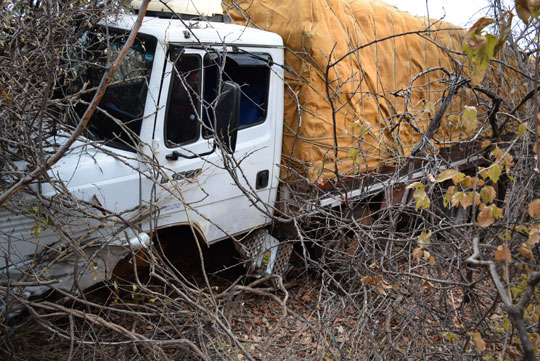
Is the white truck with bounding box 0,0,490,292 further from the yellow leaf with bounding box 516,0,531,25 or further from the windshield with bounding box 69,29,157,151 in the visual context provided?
the yellow leaf with bounding box 516,0,531,25

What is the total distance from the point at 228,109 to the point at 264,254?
1.60 metres

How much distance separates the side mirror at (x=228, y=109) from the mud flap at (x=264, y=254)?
129 centimetres

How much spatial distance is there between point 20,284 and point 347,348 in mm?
2168

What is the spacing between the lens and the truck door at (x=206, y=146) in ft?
12.9

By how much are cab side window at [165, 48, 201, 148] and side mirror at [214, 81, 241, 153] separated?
0.61 ft

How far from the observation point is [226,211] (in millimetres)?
4555

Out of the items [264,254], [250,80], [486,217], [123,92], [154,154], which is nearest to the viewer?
[486,217]

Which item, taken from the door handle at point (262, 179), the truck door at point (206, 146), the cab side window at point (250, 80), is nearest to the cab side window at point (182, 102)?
the truck door at point (206, 146)

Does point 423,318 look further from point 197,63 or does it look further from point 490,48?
point 197,63

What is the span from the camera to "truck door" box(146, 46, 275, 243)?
3.94 m

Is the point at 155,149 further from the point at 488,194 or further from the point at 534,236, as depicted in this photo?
the point at 534,236

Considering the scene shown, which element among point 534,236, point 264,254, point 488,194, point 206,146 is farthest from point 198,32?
point 534,236

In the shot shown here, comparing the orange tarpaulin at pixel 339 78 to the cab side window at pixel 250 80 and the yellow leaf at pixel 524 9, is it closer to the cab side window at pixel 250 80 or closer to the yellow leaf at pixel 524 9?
the cab side window at pixel 250 80

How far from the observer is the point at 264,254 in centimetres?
488
